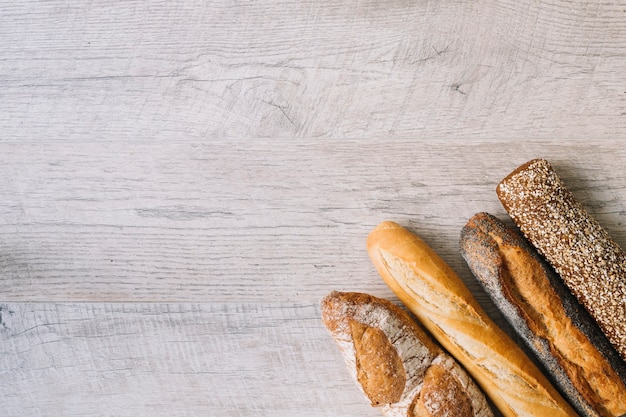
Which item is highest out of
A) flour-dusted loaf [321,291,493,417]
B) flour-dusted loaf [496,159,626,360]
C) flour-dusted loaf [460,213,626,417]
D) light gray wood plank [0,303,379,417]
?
flour-dusted loaf [496,159,626,360]

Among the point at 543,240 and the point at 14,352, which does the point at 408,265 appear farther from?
the point at 14,352

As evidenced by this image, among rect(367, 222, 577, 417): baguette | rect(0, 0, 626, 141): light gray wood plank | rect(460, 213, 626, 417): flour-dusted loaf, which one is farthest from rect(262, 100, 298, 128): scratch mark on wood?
rect(460, 213, 626, 417): flour-dusted loaf

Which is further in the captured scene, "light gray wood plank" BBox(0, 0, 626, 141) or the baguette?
"light gray wood plank" BBox(0, 0, 626, 141)

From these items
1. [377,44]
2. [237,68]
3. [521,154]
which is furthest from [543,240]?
[237,68]

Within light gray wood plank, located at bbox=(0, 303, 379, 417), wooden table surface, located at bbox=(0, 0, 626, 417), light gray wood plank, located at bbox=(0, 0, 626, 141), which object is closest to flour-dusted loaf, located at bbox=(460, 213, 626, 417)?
wooden table surface, located at bbox=(0, 0, 626, 417)

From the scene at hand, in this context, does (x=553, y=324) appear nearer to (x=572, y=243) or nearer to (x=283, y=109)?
(x=572, y=243)

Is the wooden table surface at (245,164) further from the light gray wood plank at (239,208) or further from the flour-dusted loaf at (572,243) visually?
the flour-dusted loaf at (572,243)

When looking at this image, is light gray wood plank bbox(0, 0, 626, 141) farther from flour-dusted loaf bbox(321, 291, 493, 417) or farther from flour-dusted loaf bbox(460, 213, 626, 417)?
flour-dusted loaf bbox(321, 291, 493, 417)

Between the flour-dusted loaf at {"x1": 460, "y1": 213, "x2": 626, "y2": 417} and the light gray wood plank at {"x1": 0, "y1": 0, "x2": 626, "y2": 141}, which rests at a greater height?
the light gray wood plank at {"x1": 0, "y1": 0, "x2": 626, "y2": 141}
